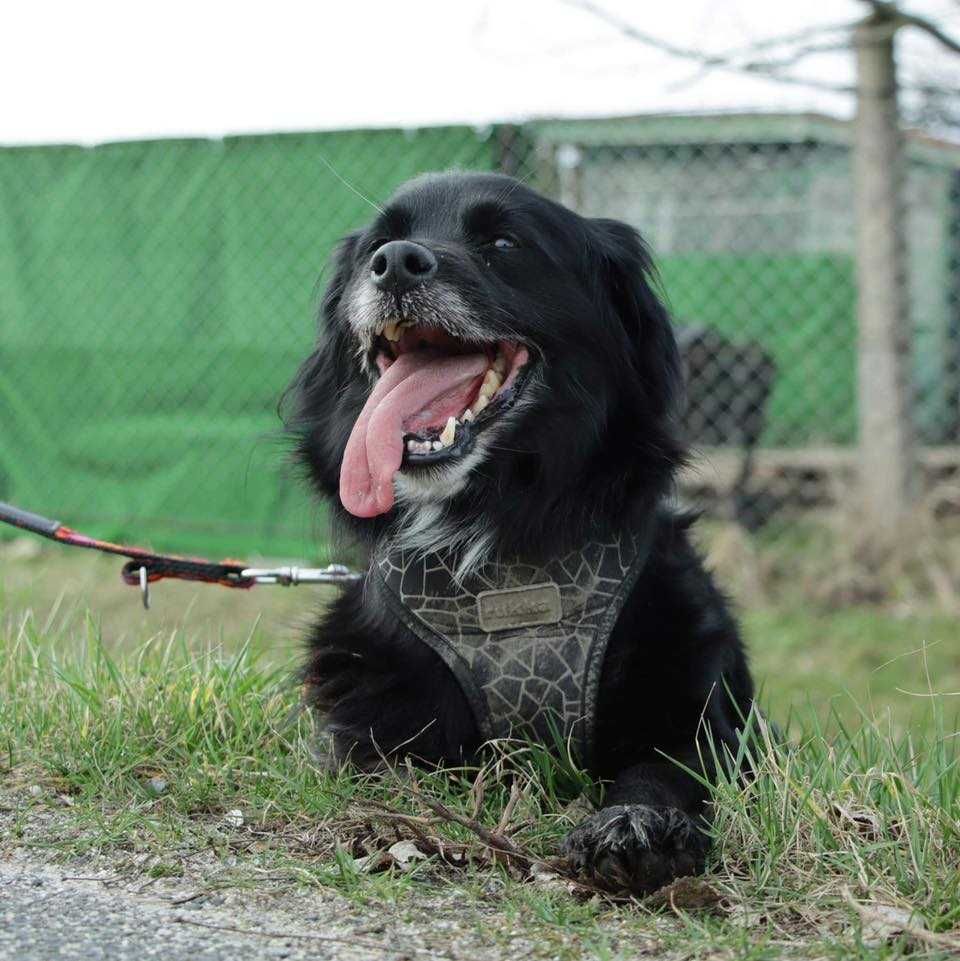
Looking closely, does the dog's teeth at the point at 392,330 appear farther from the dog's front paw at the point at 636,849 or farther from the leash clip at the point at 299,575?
the dog's front paw at the point at 636,849

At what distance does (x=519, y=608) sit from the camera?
253 cm

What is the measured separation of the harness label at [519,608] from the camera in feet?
8.28

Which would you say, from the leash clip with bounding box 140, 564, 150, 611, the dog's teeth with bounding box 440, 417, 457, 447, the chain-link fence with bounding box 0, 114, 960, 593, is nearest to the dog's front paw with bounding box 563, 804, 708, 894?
the dog's teeth with bounding box 440, 417, 457, 447

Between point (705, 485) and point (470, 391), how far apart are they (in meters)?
4.97

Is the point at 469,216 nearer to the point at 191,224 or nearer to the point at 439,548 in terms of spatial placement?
the point at 439,548

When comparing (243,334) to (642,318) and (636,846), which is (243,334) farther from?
(636,846)

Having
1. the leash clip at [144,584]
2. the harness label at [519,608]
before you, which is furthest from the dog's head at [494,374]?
the leash clip at [144,584]

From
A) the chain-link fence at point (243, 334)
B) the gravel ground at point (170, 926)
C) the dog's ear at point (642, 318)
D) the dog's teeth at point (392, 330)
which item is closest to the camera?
the gravel ground at point (170, 926)

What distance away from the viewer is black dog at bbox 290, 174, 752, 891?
251 centimetres

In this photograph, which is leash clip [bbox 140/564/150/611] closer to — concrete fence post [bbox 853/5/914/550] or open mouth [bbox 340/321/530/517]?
open mouth [bbox 340/321/530/517]

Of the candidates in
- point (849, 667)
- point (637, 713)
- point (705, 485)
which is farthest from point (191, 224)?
point (637, 713)

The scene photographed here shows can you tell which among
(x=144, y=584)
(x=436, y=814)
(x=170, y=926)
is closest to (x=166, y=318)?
(x=144, y=584)

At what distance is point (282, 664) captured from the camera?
3.17 m

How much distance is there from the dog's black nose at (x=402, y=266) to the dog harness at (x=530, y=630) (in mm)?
584
